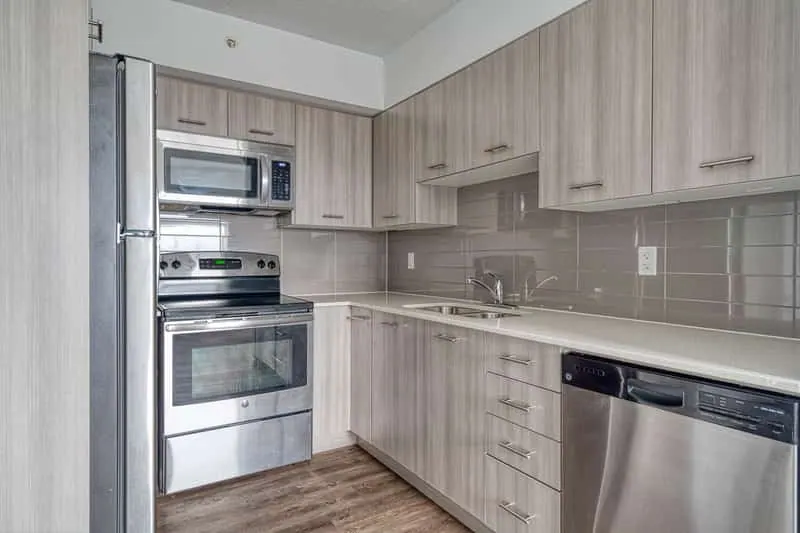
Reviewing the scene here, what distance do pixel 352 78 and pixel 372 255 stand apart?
1.25m

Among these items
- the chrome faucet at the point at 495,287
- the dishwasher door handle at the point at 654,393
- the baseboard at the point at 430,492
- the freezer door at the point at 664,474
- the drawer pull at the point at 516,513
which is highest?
the chrome faucet at the point at 495,287

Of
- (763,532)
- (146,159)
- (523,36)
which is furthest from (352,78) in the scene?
(763,532)

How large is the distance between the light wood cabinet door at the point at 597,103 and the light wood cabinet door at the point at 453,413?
2.40ft

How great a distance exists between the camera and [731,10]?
134 centimetres

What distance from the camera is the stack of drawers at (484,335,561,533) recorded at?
5.10 feet

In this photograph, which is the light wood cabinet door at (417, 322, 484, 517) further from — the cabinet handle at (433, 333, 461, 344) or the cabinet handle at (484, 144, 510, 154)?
the cabinet handle at (484, 144, 510, 154)

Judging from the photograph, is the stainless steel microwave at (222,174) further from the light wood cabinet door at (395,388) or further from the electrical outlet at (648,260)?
the electrical outlet at (648,260)

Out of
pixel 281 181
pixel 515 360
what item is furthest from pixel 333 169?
pixel 515 360

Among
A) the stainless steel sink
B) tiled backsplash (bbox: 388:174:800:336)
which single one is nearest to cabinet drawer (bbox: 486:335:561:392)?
the stainless steel sink

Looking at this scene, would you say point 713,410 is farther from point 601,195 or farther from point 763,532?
point 601,195

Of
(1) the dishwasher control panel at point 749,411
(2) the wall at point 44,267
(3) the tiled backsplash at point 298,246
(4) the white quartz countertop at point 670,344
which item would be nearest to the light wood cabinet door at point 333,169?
(3) the tiled backsplash at point 298,246

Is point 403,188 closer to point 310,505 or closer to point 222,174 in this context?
point 222,174

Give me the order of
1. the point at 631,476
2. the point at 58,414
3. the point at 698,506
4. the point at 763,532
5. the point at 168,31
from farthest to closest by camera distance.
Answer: the point at 168,31
the point at 631,476
the point at 698,506
the point at 763,532
the point at 58,414

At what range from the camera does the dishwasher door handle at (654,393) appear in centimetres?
121
